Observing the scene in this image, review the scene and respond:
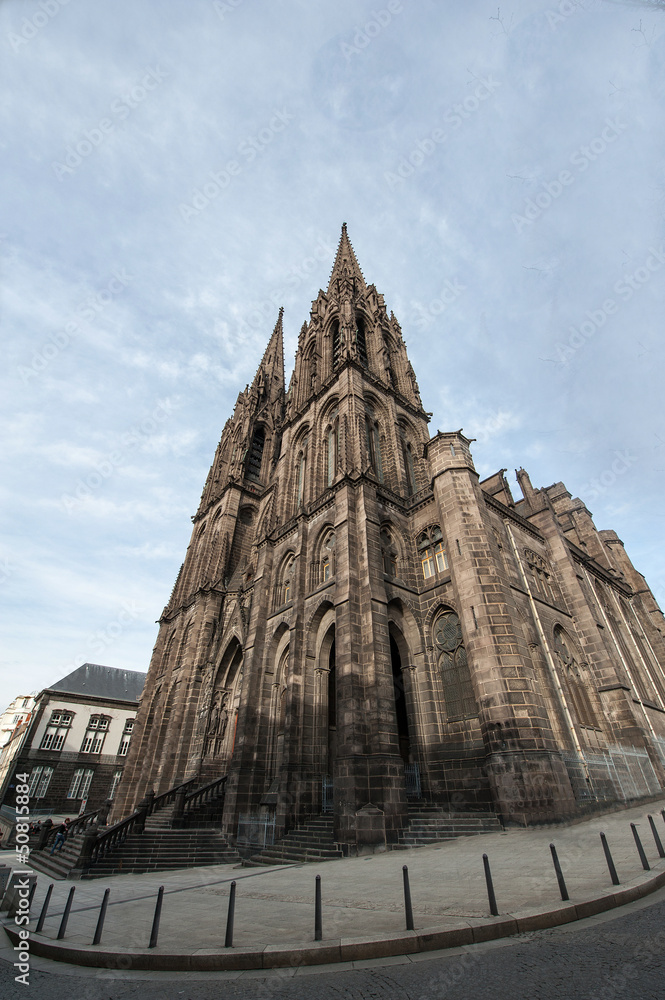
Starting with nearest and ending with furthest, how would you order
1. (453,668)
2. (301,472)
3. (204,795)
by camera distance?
(453,668) → (204,795) → (301,472)

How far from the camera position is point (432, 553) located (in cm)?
1862

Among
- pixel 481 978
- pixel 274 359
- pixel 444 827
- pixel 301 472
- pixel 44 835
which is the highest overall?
pixel 274 359

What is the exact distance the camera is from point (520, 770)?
11.4 m

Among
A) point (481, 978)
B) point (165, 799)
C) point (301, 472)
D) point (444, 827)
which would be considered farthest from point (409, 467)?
point (481, 978)

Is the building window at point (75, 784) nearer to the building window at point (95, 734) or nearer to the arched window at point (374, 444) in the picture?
the building window at point (95, 734)

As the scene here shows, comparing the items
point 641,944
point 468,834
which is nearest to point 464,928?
point 641,944

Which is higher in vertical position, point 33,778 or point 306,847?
point 33,778

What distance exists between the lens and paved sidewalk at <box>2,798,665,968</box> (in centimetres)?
438

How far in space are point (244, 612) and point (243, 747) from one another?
8.08m

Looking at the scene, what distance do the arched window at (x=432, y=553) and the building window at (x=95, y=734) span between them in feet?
125

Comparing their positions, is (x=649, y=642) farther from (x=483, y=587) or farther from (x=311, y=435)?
(x=311, y=435)

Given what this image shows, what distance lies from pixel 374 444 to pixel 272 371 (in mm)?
30476

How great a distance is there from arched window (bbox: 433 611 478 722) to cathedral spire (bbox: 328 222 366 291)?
3027 centimetres

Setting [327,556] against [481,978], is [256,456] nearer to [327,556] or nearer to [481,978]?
[327,556]
